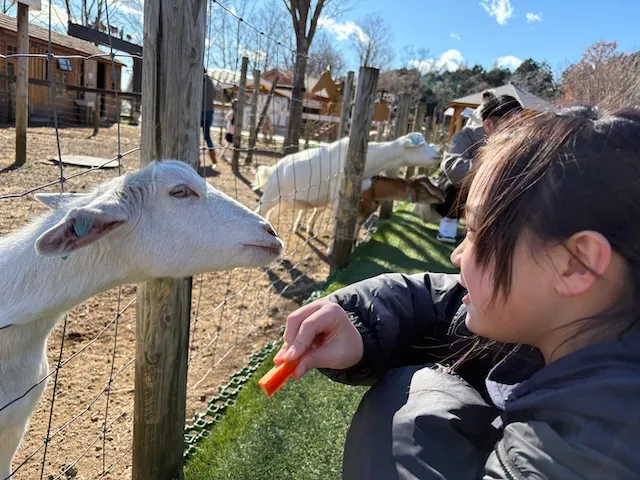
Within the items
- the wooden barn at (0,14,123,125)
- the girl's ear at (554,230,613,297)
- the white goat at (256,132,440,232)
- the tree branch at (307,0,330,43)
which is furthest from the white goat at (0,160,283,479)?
the tree branch at (307,0,330,43)

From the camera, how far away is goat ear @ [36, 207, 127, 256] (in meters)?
1.40

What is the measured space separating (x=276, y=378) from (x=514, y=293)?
Result: 506 mm

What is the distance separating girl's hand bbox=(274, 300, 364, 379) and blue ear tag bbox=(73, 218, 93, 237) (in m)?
0.69

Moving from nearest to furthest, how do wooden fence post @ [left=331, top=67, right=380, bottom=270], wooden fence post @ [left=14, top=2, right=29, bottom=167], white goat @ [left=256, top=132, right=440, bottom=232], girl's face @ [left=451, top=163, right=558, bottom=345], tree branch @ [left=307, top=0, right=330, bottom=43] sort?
girl's face @ [left=451, top=163, right=558, bottom=345], wooden fence post @ [left=331, top=67, right=380, bottom=270], white goat @ [left=256, top=132, right=440, bottom=232], wooden fence post @ [left=14, top=2, right=29, bottom=167], tree branch @ [left=307, top=0, right=330, bottom=43]

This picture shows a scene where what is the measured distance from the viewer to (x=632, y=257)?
32.3 inches

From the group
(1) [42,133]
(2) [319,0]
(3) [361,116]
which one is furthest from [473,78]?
(3) [361,116]

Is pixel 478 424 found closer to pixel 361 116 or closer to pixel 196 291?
pixel 196 291

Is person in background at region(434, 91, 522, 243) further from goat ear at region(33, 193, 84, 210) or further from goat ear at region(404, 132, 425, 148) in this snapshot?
goat ear at region(33, 193, 84, 210)

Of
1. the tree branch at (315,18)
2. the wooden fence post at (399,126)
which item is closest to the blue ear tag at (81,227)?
the wooden fence post at (399,126)

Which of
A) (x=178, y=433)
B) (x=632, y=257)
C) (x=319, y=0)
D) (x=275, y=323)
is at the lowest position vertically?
(x=275, y=323)

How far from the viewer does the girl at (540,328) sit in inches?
28.9

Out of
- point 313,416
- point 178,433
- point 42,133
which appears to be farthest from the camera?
point 42,133

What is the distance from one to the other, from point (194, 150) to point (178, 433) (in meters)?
1.19

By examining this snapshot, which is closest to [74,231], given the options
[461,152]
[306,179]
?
[306,179]
